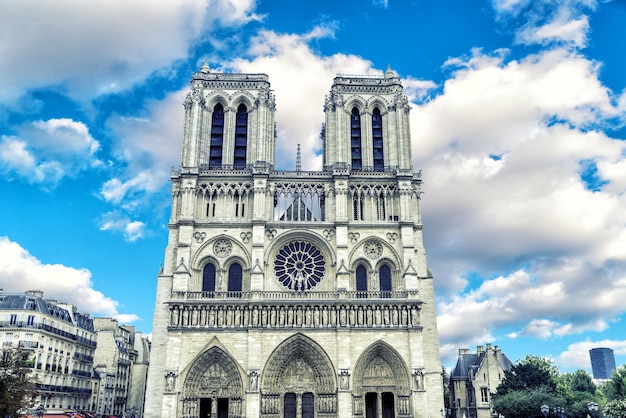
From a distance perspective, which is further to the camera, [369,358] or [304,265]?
[304,265]

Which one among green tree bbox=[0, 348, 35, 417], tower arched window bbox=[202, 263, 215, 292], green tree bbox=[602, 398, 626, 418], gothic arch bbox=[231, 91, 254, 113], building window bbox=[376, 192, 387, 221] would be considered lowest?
green tree bbox=[602, 398, 626, 418]

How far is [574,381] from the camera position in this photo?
54.6m

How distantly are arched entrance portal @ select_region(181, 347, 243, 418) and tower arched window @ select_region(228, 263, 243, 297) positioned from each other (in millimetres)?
4612

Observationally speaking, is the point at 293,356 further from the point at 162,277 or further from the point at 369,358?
the point at 162,277

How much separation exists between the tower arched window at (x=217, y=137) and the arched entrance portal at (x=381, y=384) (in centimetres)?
1727

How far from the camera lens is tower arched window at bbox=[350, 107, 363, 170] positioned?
44875 millimetres

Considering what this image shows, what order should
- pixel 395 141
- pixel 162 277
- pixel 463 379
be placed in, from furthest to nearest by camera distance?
pixel 463 379, pixel 395 141, pixel 162 277

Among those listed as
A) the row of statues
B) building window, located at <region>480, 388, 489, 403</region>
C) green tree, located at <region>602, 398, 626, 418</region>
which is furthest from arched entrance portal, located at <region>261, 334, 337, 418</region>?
building window, located at <region>480, 388, 489, 403</region>

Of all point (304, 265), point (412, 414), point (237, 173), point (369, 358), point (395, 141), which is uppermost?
point (395, 141)

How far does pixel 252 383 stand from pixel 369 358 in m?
7.74

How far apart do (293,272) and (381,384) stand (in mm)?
9436

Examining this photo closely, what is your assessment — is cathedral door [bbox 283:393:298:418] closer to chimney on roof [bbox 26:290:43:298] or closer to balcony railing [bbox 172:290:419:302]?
balcony railing [bbox 172:290:419:302]

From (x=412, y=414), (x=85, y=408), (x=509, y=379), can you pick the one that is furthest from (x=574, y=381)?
(x=85, y=408)

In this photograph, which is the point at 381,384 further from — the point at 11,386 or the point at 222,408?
the point at 11,386
